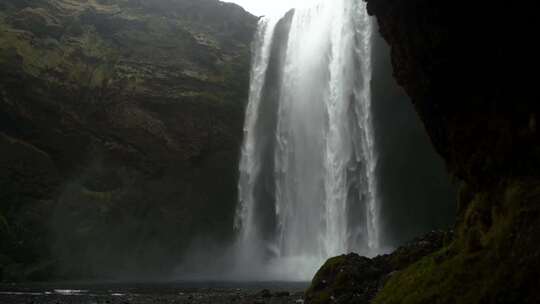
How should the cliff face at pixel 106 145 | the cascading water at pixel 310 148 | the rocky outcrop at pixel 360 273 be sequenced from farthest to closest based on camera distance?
the cliff face at pixel 106 145 < the cascading water at pixel 310 148 < the rocky outcrop at pixel 360 273

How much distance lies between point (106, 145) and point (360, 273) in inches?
1119

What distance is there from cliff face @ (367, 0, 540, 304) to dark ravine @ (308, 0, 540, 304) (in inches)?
0.5

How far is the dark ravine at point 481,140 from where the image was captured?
5.75 metres

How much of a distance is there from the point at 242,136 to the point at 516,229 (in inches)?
1325

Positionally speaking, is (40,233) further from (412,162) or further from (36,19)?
(412,162)

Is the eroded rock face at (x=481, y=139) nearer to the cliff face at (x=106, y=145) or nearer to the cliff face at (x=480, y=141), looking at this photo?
the cliff face at (x=480, y=141)

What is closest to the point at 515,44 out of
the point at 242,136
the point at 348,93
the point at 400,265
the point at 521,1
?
the point at 521,1

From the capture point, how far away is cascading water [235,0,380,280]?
1246 inches

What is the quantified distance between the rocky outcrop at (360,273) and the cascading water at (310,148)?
16.0 m

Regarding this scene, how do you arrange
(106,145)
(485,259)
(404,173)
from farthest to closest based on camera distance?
(106,145), (404,173), (485,259)

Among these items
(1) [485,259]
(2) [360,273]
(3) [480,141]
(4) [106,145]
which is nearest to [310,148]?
(4) [106,145]

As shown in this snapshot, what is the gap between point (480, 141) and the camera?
7309mm

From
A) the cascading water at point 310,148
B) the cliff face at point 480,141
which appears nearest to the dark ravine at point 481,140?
the cliff face at point 480,141

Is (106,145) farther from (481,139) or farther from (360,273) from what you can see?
(481,139)
